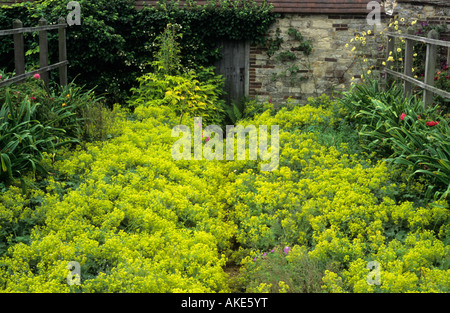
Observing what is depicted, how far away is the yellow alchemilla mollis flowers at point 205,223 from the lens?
4180mm

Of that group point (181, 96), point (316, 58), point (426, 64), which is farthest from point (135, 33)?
point (426, 64)

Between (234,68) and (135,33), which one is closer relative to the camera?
(135,33)

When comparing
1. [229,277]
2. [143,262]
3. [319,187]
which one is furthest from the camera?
[319,187]

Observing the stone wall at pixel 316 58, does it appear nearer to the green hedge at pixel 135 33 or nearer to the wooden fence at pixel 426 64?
the green hedge at pixel 135 33

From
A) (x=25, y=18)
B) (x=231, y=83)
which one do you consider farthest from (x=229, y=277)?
(x=25, y=18)

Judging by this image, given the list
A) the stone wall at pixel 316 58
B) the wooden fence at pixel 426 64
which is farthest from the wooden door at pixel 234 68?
the wooden fence at pixel 426 64

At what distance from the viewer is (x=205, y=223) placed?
5.60m

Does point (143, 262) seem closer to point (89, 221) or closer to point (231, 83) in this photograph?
point (89, 221)

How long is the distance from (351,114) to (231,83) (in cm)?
397

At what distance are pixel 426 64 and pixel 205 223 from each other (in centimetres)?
403

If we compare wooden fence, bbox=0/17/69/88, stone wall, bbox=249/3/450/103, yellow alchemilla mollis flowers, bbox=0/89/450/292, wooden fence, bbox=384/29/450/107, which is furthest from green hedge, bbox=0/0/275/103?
yellow alchemilla mollis flowers, bbox=0/89/450/292

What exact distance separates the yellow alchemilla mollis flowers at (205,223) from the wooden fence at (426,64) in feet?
4.38

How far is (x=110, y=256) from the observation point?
445 centimetres

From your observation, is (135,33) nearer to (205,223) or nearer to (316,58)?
(316,58)
